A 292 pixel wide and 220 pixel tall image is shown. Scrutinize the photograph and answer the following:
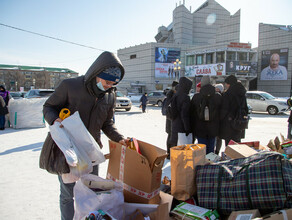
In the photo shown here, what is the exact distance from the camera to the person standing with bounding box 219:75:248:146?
12.5 feet

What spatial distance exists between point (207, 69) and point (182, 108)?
101 feet

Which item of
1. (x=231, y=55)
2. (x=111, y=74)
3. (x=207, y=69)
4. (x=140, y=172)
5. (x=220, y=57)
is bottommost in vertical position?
(x=140, y=172)

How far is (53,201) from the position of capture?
9.37ft

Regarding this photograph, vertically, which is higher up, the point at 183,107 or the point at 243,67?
the point at 243,67

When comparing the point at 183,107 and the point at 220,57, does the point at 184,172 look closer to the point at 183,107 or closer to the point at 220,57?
the point at 183,107

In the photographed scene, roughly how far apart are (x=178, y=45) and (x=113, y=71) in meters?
41.6

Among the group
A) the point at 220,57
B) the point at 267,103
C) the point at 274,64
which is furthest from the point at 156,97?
the point at 274,64

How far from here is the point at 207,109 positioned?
12.1 feet

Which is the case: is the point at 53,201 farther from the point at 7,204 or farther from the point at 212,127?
the point at 212,127

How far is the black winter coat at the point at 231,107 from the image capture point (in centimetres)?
Answer: 381

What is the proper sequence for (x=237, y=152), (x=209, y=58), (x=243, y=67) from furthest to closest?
(x=209, y=58) → (x=243, y=67) → (x=237, y=152)

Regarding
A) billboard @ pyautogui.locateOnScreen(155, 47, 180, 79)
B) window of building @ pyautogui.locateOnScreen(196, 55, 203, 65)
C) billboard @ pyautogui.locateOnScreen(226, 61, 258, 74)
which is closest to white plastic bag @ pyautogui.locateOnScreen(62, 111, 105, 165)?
billboard @ pyautogui.locateOnScreen(226, 61, 258, 74)

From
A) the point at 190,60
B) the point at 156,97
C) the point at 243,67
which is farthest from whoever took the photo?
the point at 190,60

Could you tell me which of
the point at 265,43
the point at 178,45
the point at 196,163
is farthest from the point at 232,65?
the point at 196,163
